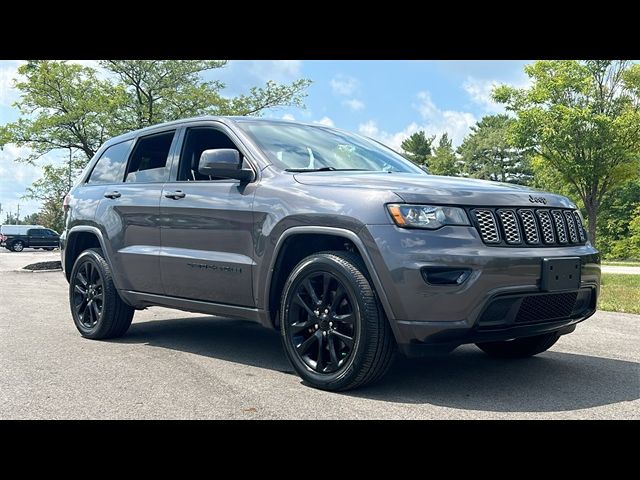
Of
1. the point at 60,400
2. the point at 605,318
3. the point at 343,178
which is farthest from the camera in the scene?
the point at 605,318

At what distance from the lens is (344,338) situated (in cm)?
415

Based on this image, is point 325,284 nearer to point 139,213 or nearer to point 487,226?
point 487,226

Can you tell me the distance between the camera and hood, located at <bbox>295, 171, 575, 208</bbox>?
3.98 meters

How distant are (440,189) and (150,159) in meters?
3.29

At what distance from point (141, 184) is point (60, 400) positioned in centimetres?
245

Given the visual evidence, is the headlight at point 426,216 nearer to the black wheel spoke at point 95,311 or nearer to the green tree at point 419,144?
the black wheel spoke at point 95,311

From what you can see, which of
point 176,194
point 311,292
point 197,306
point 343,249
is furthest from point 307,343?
point 176,194

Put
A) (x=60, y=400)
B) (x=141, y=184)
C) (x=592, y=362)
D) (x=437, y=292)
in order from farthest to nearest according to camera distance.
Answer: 1. (x=141, y=184)
2. (x=592, y=362)
3. (x=60, y=400)
4. (x=437, y=292)

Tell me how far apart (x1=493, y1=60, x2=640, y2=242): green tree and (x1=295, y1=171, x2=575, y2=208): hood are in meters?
14.1

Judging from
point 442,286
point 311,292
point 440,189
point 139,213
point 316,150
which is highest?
point 316,150

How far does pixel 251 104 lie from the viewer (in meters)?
25.4

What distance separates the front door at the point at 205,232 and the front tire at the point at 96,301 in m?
1.02
